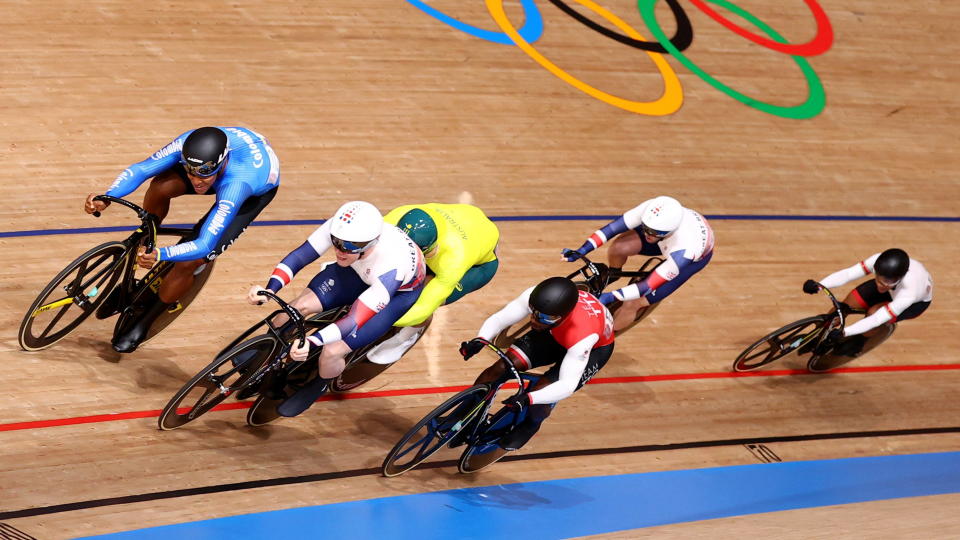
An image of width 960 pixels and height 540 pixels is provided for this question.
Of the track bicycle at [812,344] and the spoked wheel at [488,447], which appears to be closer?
the spoked wheel at [488,447]

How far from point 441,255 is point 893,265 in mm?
2756

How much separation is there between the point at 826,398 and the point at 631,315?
1434 millimetres

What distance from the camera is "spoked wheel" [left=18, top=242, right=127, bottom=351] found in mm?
4680

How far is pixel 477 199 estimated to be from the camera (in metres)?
7.15

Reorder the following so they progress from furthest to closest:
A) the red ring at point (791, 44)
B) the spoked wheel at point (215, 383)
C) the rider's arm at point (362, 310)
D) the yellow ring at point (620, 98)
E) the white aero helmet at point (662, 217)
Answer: the red ring at point (791, 44) < the yellow ring at point (620, 98) < the white aero helmet at point (662, 217) < the spoked wheel at point (215, 383) < the rider's arm at point (362, 310)

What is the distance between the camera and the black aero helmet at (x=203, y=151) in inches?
171

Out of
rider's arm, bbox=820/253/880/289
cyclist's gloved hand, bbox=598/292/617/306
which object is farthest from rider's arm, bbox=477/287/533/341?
rider's arm, bbox=820/253/880/289

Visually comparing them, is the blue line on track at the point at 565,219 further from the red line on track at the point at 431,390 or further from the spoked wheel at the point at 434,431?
the spoked wheel at the point at 434,431

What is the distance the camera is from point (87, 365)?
16.4 feet

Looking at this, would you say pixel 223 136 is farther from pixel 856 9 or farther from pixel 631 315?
pixel 856 9

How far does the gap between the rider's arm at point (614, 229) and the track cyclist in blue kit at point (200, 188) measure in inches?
70.6

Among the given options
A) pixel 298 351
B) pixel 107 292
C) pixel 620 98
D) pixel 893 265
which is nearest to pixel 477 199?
pixel 620 98

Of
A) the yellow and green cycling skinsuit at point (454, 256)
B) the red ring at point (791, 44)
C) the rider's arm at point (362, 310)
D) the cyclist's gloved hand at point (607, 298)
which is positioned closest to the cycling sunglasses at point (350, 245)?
the rider's arm at point (362, 310)

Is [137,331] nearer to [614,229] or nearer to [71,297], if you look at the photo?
[71,297]
